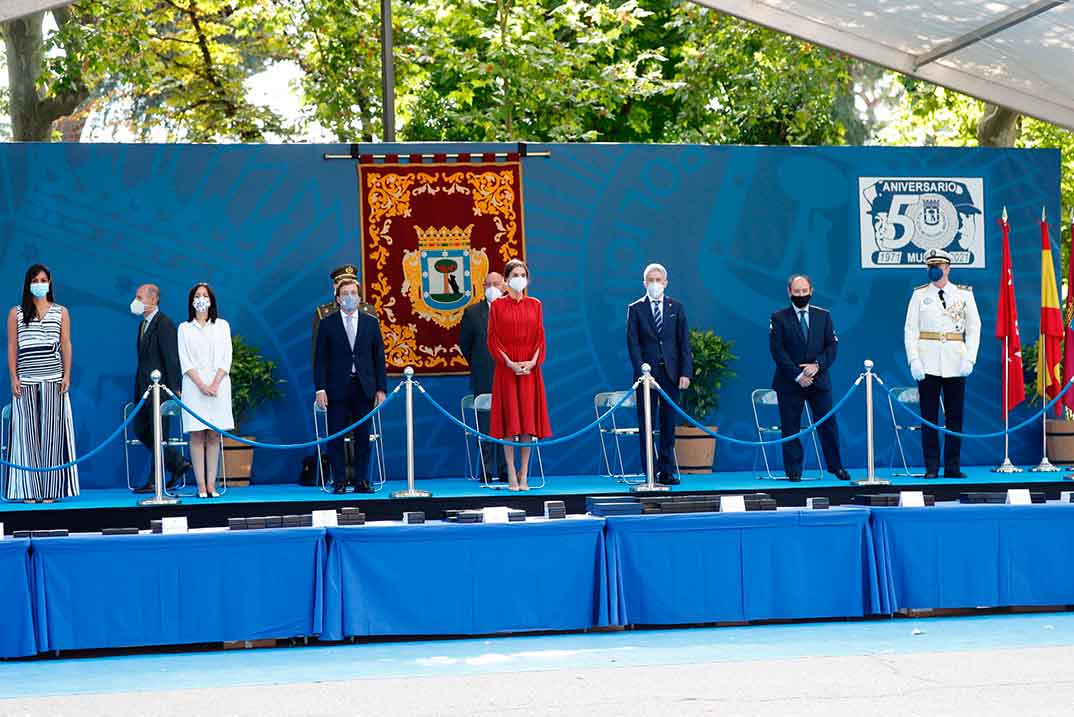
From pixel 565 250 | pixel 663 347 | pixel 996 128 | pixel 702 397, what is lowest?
pixel 702 397

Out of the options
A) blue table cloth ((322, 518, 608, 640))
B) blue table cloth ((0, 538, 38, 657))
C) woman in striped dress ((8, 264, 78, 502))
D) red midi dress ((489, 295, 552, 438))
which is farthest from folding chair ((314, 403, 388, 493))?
blue table cloth ((0, 538, 38, 657))

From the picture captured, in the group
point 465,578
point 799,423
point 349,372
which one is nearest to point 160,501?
point 349,372

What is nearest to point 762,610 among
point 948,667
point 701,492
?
point 948,667

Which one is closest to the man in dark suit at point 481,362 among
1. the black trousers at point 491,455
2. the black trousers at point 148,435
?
the black trousers at point 491,455

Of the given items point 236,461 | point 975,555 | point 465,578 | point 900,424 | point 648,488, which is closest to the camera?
point 465,578

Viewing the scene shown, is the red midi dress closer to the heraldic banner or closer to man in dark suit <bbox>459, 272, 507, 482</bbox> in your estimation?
man in dark suit <bbox>459, 272, 507, 482</bbox>

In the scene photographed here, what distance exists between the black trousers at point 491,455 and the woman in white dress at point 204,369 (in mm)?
1952

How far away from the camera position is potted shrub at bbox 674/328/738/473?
12.2 meters

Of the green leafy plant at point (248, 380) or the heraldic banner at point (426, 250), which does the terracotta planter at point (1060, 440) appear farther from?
the green leafy plant at point (248, 380)

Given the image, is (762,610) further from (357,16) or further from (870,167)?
(357,16)

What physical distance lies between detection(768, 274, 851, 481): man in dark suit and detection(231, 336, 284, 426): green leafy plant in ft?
12.5

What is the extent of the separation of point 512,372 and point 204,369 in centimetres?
206

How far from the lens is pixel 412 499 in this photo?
33.1ft

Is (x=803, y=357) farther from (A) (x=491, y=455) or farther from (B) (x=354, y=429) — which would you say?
(B) (x=354, y=429)
